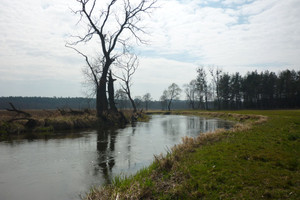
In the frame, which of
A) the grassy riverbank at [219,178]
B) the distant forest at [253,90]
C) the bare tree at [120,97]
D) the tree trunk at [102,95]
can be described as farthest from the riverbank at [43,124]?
the distant forest at [253,90]

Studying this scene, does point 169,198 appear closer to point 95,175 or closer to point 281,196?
point 281,196

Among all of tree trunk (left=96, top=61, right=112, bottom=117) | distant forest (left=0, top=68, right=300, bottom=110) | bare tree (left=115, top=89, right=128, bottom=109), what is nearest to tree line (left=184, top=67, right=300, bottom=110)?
distant forest (left=0, top=68, right=300, bottom=110)

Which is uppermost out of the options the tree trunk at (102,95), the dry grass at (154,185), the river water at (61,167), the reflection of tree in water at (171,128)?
the tree trunk at (102,95)

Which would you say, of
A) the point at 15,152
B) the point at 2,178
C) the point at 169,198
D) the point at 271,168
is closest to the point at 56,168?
the point at 2,178

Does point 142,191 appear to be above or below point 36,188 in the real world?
above

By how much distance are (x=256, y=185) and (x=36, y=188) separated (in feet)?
17.6

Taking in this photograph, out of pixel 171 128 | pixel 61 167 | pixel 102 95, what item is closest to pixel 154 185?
pixel 61 167

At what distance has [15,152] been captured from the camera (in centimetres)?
962

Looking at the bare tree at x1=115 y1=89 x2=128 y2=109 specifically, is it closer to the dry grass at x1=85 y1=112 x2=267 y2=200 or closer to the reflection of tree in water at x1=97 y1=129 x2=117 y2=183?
the reflection of tree in water at x1=97 y1=129 x2=117 y2=183

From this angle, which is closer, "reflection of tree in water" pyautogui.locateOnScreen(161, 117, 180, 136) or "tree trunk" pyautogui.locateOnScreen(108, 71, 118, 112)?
"reflection of tree in water" pyautogui.locateOnScreen(161, 117, 180, 136)

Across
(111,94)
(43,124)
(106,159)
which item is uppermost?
(111,94)

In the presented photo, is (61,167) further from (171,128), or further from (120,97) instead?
(120,97)

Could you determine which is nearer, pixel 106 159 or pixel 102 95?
pixel 106 159

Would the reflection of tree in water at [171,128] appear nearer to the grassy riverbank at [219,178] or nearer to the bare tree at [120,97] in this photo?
the grassy riverbank at [219,178]
